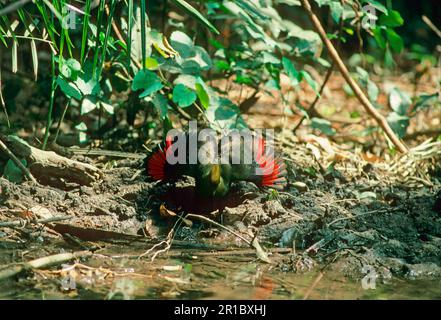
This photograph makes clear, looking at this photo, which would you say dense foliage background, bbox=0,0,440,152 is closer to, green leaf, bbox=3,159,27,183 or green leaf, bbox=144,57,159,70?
green leaf, bbox=144,57,159,70

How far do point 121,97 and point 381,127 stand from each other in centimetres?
138

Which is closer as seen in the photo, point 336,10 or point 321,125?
point 336,10

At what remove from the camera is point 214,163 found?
2529 mm

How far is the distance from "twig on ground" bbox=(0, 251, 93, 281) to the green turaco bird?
0.59m

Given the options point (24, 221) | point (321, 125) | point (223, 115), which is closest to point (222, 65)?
point (223, 115)

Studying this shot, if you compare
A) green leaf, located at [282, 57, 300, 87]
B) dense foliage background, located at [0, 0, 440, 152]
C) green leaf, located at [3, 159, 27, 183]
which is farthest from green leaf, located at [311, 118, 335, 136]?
green leaf, located at [3, 159, 27, 183]

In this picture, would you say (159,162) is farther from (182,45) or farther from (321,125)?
(321,125)

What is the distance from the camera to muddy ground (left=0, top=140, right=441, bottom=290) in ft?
7.55

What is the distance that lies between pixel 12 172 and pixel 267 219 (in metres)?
1.01

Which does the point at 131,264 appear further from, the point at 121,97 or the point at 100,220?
the point at 121,97

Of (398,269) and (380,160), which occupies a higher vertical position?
(380,160)

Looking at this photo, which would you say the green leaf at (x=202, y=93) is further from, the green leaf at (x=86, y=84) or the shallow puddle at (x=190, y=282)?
the shallow puddle at (x=190, y=282)
